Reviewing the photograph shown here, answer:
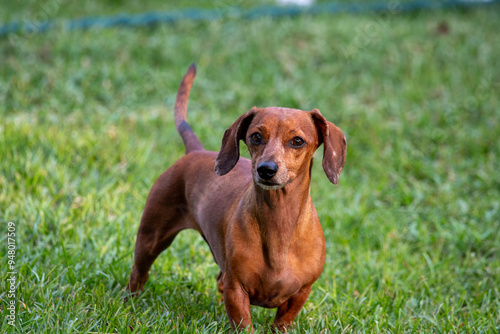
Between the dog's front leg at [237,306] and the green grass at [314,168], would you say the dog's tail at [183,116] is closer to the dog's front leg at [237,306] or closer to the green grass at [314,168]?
the green grass at [314,168]

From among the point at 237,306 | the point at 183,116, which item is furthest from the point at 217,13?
the point at 237,306

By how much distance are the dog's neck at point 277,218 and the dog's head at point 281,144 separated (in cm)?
13

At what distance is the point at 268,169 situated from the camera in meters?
2.72

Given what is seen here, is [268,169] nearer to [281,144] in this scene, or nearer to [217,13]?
[281,144]

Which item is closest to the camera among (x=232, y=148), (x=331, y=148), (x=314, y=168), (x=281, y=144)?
(x=281, y=144)

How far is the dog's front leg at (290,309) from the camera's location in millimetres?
3211

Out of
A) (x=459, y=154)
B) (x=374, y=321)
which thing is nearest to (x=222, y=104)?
(x=459, y=154)

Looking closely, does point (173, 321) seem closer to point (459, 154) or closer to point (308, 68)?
point (459, 154)

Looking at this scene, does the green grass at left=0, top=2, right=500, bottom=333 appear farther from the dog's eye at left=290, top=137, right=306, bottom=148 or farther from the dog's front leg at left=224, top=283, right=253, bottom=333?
the dog's eye at left=290, top=137, right=306, bottom=148

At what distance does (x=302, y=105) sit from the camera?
24.2 ft

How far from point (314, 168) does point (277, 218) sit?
12.0ft

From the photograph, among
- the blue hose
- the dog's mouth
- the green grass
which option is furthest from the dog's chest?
the blue hose

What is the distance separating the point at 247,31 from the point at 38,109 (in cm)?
331

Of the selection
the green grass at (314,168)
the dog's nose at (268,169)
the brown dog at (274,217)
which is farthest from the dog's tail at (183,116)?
the dog's nose at (268,169)
